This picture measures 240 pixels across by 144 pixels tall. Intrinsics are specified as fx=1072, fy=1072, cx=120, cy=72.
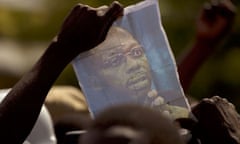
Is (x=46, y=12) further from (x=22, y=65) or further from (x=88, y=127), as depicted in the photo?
(x=88, y=127)

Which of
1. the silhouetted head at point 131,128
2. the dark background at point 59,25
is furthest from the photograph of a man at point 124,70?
the dark background at point 59,25

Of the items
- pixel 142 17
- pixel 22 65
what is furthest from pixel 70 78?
pixel 142 17

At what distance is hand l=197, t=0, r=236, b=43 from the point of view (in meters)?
4.16

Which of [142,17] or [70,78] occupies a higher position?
[142,17]

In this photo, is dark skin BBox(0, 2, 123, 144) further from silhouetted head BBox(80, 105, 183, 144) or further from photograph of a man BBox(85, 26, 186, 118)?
silhouetted head BBox(80, 105, 183, 144)

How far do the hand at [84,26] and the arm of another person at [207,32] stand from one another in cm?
135

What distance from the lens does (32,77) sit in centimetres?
275

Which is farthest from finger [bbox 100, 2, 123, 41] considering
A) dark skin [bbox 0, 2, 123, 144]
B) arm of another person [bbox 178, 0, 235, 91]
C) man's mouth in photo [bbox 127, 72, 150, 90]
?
arm of another person [bbox 178, 0, 235, 91]

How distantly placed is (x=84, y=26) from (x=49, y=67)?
14cm

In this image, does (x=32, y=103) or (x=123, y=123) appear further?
(x=32, y=103)

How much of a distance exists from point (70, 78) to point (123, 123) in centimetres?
677

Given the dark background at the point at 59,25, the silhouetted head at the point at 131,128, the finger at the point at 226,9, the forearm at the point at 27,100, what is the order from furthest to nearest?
the dark background at the point at 59,25 → the finger at the point at 226,9 → the forearm at the point at 27,100 → the silhouetted head at the point at 131,128

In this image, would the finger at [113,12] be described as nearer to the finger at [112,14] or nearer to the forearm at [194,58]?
the finger at [112,14]

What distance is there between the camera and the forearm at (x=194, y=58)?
4164 millimetres
